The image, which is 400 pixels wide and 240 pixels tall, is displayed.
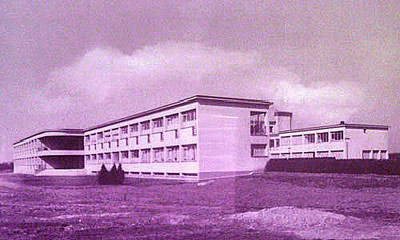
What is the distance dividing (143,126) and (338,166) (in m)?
24.5

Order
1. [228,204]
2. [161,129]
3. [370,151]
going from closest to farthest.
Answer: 1. [228,204]
2. [161,129]
3. [370,151]

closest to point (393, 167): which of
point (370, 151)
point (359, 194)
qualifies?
point (359, 194)

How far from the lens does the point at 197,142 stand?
33.9 m

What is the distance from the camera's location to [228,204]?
1695 centimetres

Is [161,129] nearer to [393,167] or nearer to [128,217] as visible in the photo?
[393,167]

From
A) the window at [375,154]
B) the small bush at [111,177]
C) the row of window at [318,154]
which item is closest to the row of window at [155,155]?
the small bush at [111,177]

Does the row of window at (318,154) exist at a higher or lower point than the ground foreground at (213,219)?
lower

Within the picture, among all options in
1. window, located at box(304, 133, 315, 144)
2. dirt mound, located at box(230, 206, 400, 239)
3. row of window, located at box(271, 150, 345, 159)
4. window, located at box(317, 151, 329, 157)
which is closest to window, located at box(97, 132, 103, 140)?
row of window, located at box(271, 150, 345, 159)

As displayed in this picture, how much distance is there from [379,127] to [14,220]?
54.1 metres

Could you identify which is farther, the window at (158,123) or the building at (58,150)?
Result: the building at (58,150)

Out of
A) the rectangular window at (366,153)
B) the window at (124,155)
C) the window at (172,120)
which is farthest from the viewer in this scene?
the rectangular window at (366,153)

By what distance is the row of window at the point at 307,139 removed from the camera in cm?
5579

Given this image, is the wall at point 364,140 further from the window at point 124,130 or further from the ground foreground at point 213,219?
the ground foreground at point 213,219

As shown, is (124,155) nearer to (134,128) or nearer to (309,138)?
(134,128)
